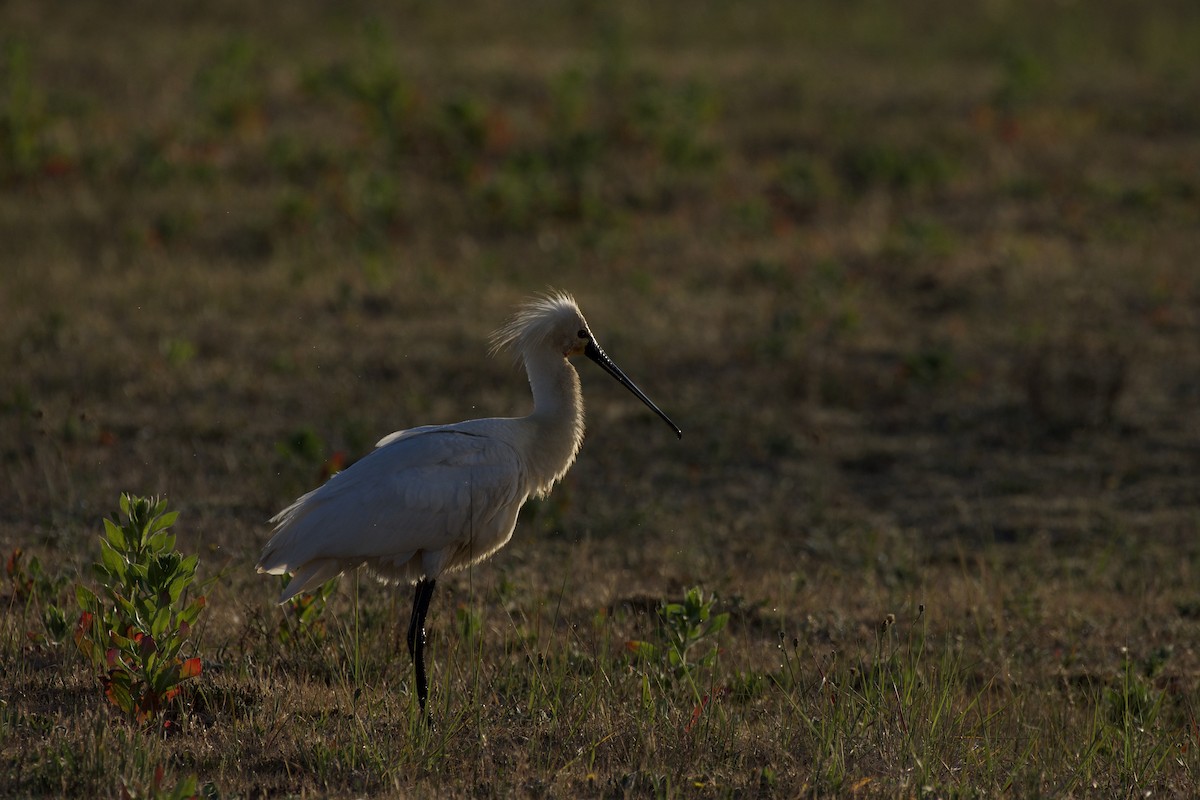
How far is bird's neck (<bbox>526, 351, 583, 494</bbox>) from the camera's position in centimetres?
612

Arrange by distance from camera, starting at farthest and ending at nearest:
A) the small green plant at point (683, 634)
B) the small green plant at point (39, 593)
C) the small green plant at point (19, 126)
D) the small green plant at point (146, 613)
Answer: the small green plant at point (19, 126) → the small green plant at point (39, 593) → the small green plant at point (683, 634) → the small green plant at point (146, 613)

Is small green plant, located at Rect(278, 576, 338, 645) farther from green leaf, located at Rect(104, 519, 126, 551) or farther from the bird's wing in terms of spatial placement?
green leaf, located at Rect(104, 519, 126, 551)

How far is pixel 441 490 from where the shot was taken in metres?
5.76

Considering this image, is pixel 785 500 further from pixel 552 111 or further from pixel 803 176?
pixel 552 111

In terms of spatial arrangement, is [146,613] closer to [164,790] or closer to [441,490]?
[164,790]

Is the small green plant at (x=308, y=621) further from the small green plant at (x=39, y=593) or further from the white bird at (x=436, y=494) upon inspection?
the small green plant at (x=39, y=593)

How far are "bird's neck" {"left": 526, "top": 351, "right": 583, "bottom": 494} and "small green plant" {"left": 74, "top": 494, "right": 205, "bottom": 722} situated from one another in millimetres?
1581

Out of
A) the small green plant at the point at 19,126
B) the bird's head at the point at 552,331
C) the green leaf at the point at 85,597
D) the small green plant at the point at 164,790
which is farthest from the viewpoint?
the small green plant at the point at 19,126

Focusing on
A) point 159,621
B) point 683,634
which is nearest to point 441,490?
point 683,634

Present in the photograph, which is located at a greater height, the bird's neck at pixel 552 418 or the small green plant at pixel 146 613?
the bird's neck at pixel 552 418

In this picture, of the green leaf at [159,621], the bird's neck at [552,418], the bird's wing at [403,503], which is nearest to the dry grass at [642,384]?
the green leaf at [159,621]

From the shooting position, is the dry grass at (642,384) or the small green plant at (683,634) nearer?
the dry grass at (642,384)

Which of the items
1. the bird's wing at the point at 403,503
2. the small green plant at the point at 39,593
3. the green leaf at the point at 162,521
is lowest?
the small green plant at the point at 39,593

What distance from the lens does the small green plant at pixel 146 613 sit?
4.90 m
